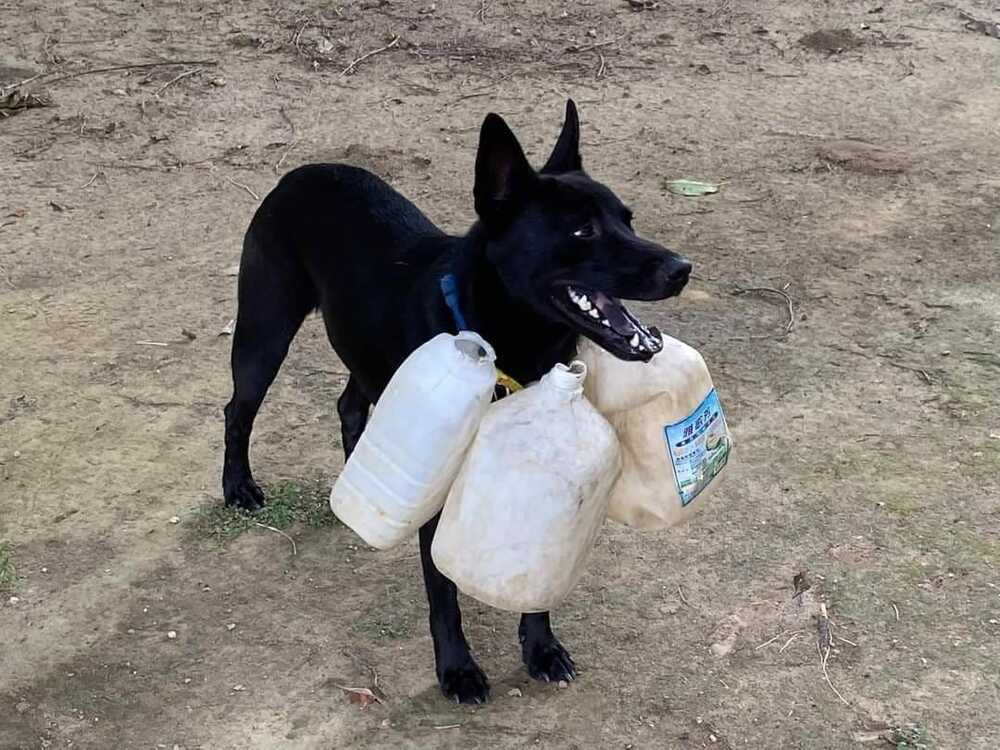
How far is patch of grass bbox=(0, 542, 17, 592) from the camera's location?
3799 mm

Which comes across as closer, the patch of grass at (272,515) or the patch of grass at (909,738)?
the patch of grass at (909,738)

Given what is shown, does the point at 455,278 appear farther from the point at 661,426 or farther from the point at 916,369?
the point at 916,369

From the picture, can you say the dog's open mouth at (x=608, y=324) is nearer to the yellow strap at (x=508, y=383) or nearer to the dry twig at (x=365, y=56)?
the yellow strap at (x=508, y=383)

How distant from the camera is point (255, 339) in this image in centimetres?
397

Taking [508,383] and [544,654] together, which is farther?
[544,654]

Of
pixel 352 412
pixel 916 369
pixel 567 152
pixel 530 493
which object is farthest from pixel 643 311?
pixel 530 493

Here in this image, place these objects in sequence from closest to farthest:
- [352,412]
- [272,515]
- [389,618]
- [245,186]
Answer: [389,618] < [272,515] < [352,412] < [245,186]

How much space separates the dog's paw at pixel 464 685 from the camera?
11.0 feet

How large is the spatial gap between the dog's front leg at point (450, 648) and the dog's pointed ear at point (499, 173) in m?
0.93

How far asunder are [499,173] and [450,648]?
4.26ft

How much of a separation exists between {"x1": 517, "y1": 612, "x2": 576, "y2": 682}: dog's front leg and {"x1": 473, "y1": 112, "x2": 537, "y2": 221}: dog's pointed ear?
3.79 feet

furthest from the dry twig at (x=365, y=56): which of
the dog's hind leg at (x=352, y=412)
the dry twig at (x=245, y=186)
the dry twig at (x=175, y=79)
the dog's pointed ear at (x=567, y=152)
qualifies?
the dog's pointed ear at (x=567, y=152)

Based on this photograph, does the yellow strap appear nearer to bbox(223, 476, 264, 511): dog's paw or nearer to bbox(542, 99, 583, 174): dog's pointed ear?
bbox(542, 99, 583, 174): dog's pointed ear

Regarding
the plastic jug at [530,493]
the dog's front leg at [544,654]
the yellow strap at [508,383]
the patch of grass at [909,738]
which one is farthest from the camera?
the dog's front leg at [544,654]
